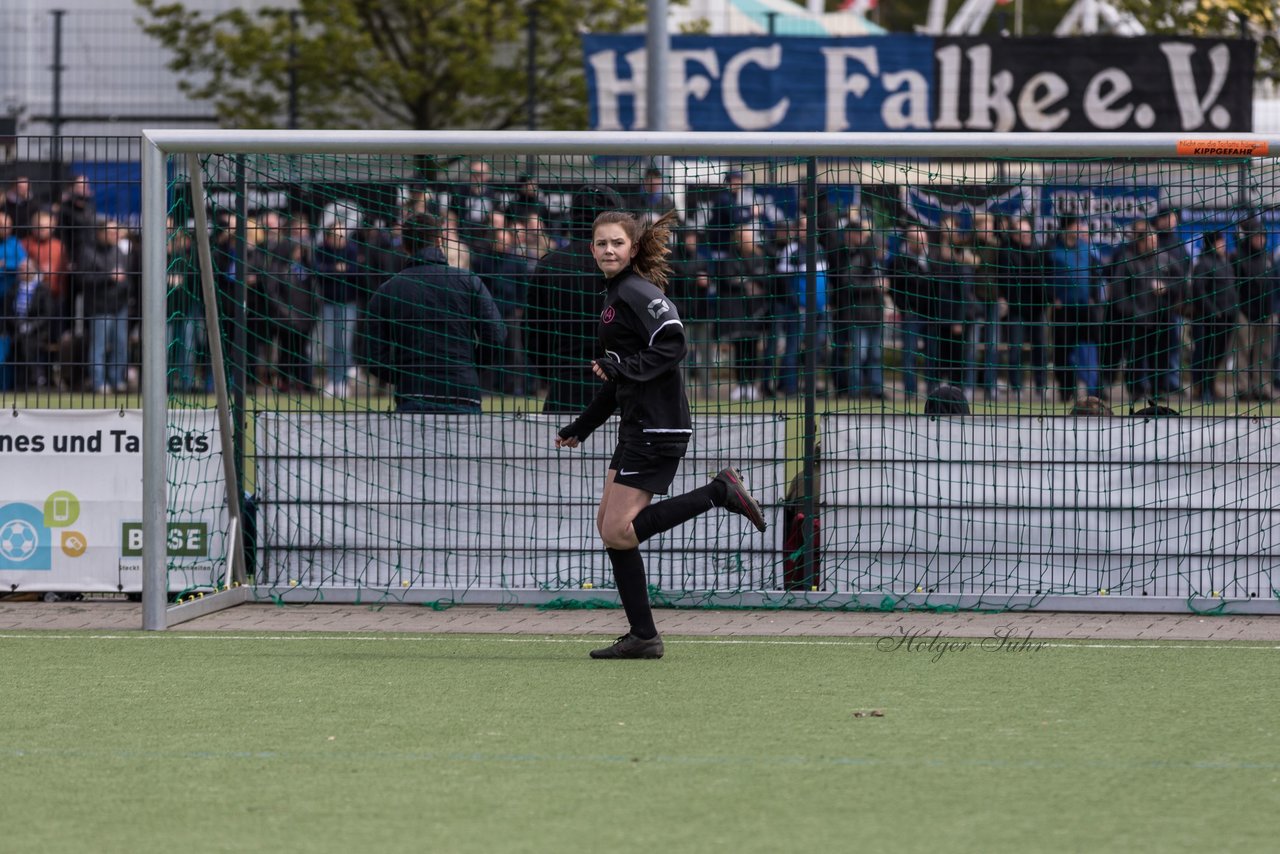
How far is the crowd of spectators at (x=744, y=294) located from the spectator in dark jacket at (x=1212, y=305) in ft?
0.04

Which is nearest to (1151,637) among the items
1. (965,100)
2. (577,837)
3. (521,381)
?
(521,381)

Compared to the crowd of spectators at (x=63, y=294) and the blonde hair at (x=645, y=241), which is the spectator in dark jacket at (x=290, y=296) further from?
the blonde hair at (x=645, y=241)

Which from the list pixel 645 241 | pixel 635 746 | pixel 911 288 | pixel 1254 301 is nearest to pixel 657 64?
pixel 911 288

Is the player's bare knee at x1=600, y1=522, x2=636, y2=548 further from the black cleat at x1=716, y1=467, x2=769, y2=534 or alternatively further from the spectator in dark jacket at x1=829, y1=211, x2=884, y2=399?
the spectator in dark jacket at x1=829, y1=211, x2=884, y2=399

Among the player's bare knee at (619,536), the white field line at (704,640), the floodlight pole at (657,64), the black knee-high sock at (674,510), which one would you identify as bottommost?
the white field line at (704,640)

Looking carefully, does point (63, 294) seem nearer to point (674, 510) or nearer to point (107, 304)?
point (107, 304)

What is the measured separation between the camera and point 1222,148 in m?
8.54

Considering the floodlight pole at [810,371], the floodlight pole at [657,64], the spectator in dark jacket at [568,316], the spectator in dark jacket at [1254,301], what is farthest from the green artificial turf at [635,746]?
the floodlight pole at [657,64]

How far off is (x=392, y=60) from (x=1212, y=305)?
55.7ft

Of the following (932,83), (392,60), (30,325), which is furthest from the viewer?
(392,60)

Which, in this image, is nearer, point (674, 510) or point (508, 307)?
point (674, 510)

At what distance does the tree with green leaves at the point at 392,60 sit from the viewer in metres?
24.1

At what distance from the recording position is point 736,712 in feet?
21.3

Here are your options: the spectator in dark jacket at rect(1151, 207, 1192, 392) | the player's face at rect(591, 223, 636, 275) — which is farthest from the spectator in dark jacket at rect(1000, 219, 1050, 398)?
the player's face at rect(591, 223, 636, 275)
